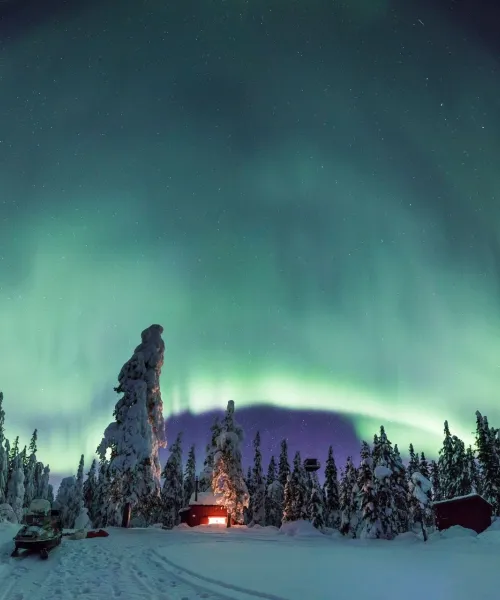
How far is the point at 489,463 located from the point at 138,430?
4767cm

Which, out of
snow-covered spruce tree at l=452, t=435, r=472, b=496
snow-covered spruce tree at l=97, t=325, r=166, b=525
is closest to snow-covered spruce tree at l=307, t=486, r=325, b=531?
snow-covered spruce tree at l=452, t=435, r=472, b=496

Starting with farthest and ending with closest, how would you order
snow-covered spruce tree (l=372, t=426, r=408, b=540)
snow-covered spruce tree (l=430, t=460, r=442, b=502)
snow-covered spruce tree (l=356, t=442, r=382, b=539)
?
1. snow-covered spruce tree (l=430, t=460, r=442, b=502)
2. snow-covered spruce tree (l=372, t=426, r=408, b=540)
3. snow-covered spruce tree (l=356, t=442, r=382, b=539)

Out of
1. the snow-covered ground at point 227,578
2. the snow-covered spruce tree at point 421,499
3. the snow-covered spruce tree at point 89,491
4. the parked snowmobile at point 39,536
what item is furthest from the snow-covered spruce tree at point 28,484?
the snow-covered ground at point 227,578

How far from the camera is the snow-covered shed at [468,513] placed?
4191 cm

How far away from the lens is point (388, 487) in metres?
42.1

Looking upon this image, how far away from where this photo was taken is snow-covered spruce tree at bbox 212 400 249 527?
44.2m

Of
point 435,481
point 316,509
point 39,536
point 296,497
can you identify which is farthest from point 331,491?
point 39,536

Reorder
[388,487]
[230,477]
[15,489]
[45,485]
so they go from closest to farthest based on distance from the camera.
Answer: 1. [388,487]
2. [230,477]
3. [15,489]
4. [45,485]

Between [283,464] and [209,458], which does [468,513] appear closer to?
[209,458]

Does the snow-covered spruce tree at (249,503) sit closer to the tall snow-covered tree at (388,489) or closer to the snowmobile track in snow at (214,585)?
the tall snow-covered tree at (388,489)

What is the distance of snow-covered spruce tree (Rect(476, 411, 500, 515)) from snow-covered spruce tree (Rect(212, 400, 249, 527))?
32.5m

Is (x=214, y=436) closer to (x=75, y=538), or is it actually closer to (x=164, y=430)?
(x=164, y=430)

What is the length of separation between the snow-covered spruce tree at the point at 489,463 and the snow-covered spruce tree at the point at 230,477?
32477 mm

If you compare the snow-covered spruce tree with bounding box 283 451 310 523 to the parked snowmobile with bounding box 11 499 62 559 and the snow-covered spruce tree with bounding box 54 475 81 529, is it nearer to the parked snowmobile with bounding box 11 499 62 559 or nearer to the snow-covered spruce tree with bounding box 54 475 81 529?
the snow-covered spruce tree with bounding box 54 475 81 529
